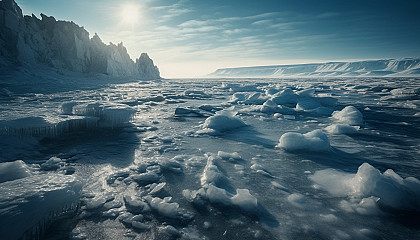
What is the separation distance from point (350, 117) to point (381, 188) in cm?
588

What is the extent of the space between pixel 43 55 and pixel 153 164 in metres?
35.1

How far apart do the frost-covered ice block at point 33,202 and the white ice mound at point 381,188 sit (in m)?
3.41

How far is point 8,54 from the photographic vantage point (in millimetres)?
23438

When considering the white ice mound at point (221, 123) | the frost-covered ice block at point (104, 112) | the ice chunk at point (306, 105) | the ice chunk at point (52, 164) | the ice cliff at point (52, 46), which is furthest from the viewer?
the ice cliff at point (52, 46)

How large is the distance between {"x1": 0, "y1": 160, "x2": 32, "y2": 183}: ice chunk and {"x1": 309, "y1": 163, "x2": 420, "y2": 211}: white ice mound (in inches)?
165

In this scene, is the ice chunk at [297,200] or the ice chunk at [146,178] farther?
the ice chunk at [146,178]

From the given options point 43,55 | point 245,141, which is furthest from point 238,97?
point 43,55

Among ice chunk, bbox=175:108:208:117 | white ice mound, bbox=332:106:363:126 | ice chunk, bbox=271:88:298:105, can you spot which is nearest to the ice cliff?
ice chunk, bbox=175:108:208:117

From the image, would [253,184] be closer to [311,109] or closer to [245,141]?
[245,141]

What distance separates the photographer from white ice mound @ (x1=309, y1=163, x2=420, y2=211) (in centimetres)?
Answer: 248

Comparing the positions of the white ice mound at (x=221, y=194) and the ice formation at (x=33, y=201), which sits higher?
the ice formation at (x=33, y=201)

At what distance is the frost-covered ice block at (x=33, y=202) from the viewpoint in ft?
5.68

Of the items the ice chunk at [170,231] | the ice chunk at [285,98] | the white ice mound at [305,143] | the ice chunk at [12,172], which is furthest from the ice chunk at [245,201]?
the ice chunk at [285,98]

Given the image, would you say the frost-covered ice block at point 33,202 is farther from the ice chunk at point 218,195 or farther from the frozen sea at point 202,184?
the ice chunk at point 218,195
